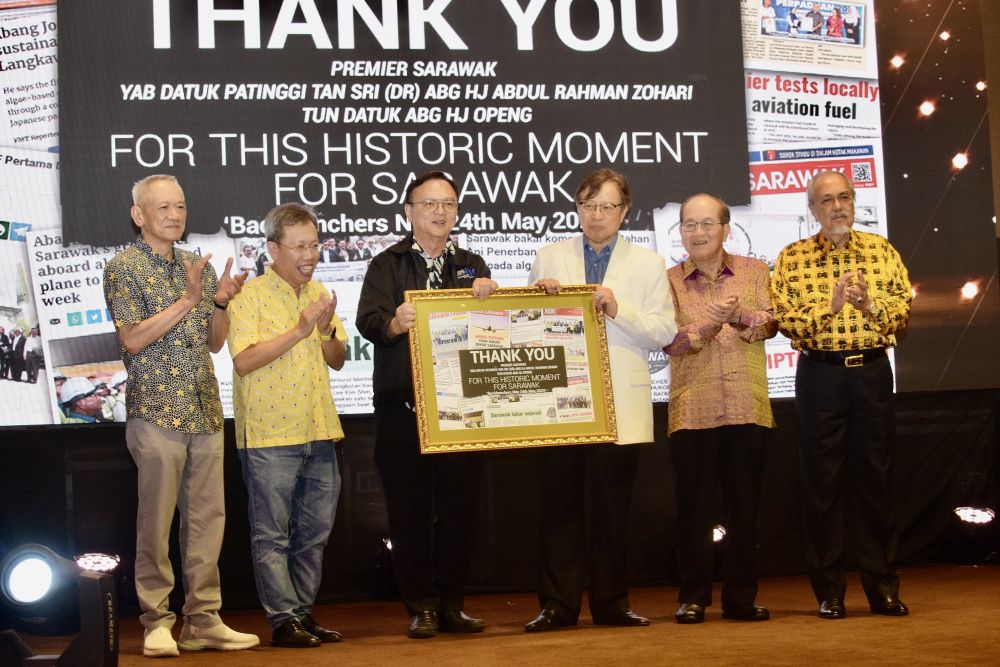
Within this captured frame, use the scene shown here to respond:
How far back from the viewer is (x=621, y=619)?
13.0 ft

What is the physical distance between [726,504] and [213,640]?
1.90 m

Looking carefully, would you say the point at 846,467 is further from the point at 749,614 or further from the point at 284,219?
the point at 284,219

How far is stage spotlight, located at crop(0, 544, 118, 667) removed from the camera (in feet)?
8.34

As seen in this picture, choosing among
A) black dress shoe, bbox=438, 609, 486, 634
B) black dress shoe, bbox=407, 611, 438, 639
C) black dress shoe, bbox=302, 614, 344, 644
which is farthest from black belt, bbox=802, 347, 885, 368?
black dress shoe, bbox=302, 614, 344, 644

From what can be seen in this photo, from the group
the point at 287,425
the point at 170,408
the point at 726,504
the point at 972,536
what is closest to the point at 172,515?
the point at 170,408

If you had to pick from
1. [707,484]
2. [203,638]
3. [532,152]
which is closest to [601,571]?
[707,484]

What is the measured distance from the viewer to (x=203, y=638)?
3.85 m

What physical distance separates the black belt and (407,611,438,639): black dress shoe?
171 centimetres

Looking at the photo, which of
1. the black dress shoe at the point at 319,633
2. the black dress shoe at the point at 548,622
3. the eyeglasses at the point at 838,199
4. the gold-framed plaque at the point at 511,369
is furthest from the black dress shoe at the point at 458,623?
the eyeglasses at the point at 838,199

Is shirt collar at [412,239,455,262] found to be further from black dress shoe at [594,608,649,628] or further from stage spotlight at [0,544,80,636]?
stage spotlight at [0,544,80,636]

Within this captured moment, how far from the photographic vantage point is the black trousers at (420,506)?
3.89 m

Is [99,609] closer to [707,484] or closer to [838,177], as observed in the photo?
[707,484]

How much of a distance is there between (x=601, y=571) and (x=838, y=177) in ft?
5.58

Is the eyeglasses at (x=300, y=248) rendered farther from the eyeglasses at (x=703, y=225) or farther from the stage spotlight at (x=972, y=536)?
the stage spotlight at (x=972, y=536)
